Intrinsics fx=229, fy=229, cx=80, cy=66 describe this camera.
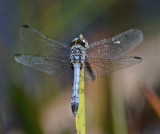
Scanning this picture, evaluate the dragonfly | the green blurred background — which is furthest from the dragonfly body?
the green blurred background

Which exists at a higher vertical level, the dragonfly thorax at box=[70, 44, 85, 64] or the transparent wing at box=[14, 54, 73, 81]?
the dragonfly thorax at box=[70, 44, 85, 64]

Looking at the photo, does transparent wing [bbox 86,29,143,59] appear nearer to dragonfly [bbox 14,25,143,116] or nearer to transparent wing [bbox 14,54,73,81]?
dragonfly [bbox 14,25,143,116]

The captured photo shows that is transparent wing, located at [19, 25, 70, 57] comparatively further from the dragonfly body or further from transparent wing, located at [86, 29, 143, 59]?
transparent wing, located at [86, 29, 143, 59]

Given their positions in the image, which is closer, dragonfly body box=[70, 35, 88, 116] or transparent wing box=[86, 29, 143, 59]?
dragonfly body box=[70, 35, 88, 116]

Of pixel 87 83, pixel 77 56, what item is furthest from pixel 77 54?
→ pixel 87 83

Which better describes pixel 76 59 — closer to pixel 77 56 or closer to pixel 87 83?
pixel 77 56

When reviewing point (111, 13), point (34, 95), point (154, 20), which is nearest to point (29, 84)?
point (34, 95)

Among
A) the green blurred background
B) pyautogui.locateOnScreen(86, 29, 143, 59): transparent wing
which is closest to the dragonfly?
pyautogui.locateOnScreen(86, 29, 143, 59): transparent wing

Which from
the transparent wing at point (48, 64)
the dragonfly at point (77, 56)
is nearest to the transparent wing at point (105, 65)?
the dragonfly at point (77, 56)
